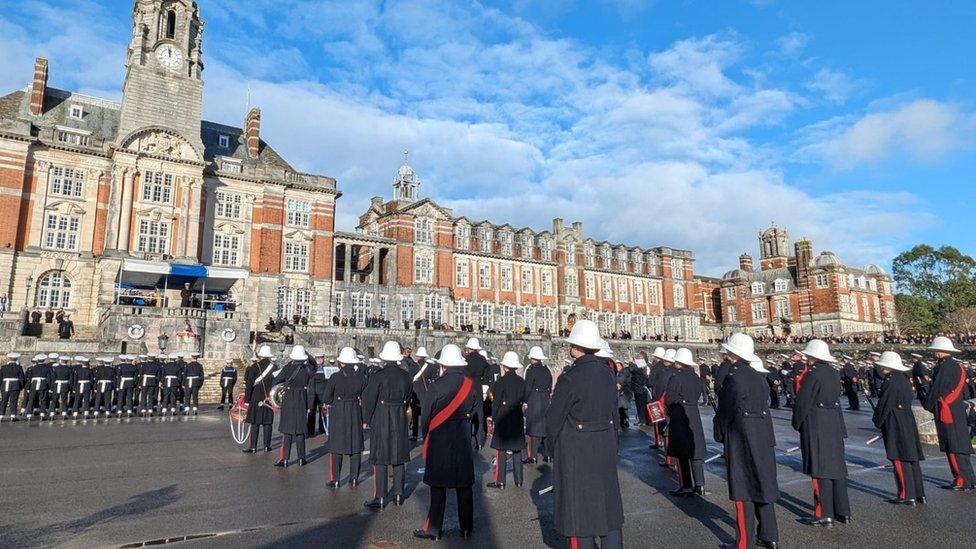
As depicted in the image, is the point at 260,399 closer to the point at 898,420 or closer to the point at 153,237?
the point at 898,420

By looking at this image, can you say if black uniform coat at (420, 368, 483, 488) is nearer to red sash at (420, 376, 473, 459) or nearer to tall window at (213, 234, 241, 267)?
red sash at (420, 376, 473, 459)

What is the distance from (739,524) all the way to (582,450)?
2450 millimetres

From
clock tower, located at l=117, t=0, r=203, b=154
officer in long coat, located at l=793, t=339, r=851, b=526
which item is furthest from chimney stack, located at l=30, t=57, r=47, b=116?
officer in long coat, located at l=793, t=339, r=851, b=526

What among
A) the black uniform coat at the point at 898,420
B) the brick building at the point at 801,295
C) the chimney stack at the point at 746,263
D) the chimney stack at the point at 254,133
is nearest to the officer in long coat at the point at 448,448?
the black uniform coat at the point at 898,420

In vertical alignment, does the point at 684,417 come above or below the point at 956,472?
above

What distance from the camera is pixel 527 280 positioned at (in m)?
61.9

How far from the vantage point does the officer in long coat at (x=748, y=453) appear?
6586 millimetres

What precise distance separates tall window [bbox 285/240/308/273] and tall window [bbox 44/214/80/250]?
13753 mm

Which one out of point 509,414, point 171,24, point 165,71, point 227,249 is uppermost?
→ point 171,24

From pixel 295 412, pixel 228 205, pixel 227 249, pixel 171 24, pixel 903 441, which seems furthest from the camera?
pixel 171 24

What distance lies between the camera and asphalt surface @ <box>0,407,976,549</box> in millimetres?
6902

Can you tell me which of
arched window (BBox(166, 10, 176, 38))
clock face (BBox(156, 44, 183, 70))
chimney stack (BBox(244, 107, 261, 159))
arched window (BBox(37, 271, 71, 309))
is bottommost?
arched window (BBox(37, 271, 71, 309))

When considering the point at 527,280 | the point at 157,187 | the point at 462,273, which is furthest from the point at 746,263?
the point at 157,187

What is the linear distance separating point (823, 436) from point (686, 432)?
2144 mm
